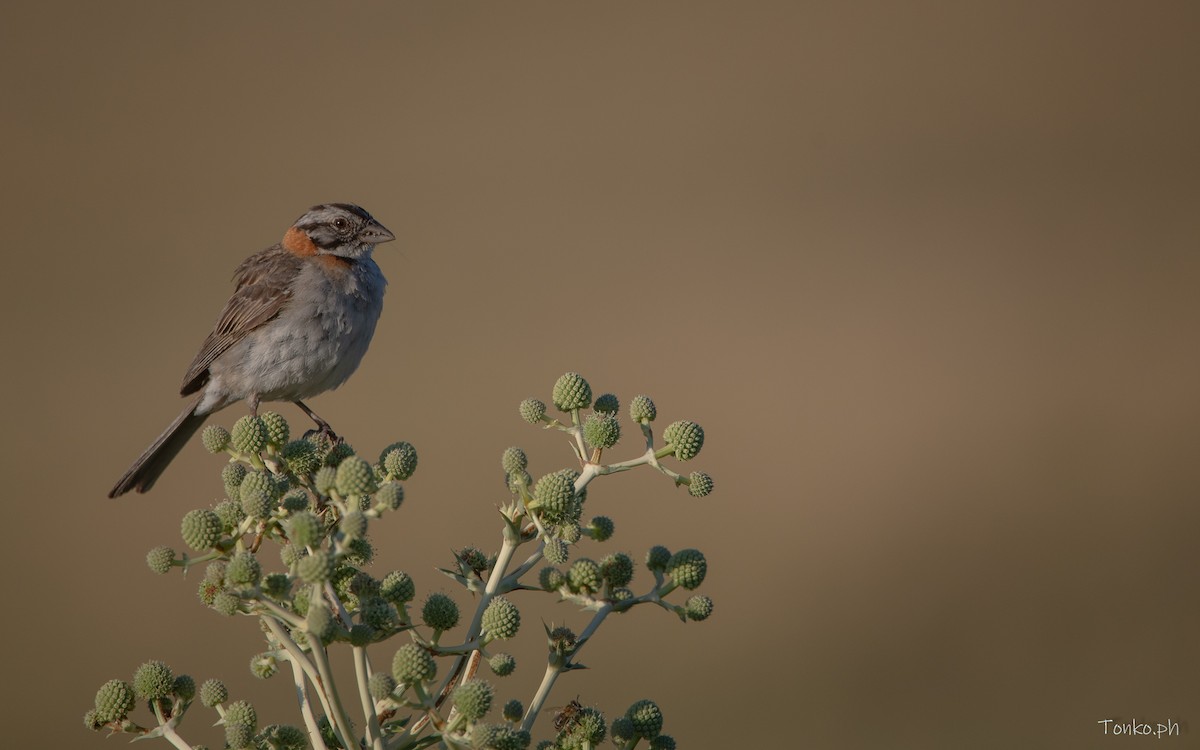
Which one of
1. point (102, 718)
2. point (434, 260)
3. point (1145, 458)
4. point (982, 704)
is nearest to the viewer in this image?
point (102, 718)

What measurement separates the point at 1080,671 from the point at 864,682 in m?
1.71

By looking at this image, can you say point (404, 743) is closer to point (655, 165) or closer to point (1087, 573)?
point (1087, 573)

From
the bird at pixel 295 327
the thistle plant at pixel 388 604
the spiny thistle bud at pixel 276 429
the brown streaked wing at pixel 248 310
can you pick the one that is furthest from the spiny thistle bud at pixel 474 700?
the brown streaked wing at pixel 248 310

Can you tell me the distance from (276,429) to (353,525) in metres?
0.77

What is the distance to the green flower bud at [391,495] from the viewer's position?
→ 2094 mm

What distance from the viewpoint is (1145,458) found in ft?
42.2

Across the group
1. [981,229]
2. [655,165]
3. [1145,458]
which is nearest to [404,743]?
[1145,458]

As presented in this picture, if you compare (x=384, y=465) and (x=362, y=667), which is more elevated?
(x=384, y=465)

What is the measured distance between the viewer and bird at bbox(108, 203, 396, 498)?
20.5 ft

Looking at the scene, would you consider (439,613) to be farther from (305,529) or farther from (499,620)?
(305,529)

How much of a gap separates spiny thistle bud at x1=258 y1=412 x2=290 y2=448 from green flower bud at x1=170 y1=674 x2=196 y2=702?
0.58 metres

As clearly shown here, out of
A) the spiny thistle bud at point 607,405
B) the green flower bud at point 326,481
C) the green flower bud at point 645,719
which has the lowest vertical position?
the green flower bud at point 645,719

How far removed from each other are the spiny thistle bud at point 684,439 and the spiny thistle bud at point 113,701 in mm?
1168

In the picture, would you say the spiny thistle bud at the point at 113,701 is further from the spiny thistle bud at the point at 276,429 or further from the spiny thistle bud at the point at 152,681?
the spiny thistle bud at the point at 276,429
